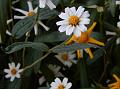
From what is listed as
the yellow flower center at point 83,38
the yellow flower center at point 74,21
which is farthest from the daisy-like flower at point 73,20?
the yellow flower center at point 83,38

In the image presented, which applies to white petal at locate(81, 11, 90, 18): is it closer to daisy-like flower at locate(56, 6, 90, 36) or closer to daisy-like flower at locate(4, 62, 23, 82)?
daisy-like flower at locate(56, 6, 90, 36)

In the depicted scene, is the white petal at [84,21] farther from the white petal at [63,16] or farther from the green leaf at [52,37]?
the green leaf at [52,37]

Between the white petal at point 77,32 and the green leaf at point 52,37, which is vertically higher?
the white petal at point 77,32

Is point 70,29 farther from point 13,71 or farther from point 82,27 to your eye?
point 13,71

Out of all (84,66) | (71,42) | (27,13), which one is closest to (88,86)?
(84,66)

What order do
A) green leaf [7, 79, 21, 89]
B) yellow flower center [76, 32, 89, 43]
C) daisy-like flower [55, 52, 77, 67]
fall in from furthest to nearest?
daisy-like flower [55, 52, 77, 67] < green leaf [7, 79, 21, 89] < yellow flower center [76, 32, 89, 43]

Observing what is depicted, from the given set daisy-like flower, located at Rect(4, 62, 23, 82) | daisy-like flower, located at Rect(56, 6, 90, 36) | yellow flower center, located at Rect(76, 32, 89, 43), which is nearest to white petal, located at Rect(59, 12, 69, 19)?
daisy-like flower, located at Rect(56, 6, 90, 36)

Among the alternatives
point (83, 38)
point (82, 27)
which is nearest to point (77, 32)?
point (82, 27)
